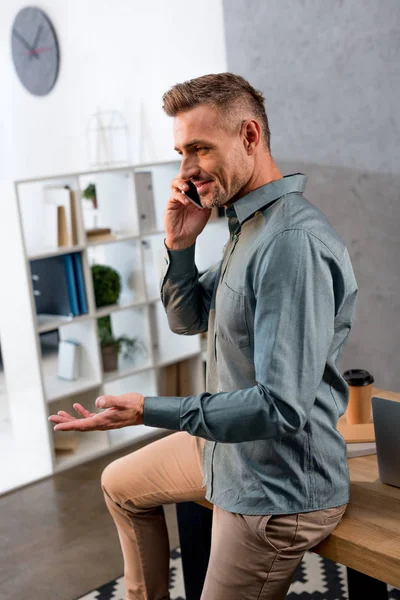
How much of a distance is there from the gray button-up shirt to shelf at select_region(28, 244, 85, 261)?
84.0 inches

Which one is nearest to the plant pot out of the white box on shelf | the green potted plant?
the green potted plant

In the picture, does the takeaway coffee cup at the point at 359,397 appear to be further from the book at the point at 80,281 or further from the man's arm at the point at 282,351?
the book at the point at 80,281

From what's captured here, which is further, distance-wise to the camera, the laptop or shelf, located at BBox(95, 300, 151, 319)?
shelf, located at BBox(95, 300, 151, 319)

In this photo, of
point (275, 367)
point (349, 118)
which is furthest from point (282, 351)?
point (349, 118)

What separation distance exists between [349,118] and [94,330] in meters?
1.65

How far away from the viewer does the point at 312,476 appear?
165 cm

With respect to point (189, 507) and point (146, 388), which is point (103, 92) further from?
point (189, 507)

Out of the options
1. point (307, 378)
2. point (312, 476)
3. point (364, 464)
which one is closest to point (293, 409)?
point (307, 378)

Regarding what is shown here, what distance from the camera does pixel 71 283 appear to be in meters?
3.99

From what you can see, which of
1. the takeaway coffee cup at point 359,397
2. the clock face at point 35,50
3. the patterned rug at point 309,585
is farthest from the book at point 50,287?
the takeaway coffee cup at point 359,397

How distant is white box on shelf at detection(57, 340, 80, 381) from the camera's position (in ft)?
13.5

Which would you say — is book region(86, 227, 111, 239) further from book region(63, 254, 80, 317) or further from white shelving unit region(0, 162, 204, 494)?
book region(63, 254, 80, 317)

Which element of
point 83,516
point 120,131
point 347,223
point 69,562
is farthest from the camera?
point 120,131

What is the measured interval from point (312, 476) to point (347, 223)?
2331 mm
